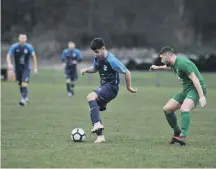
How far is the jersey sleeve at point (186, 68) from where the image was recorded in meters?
11.1

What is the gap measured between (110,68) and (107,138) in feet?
4.69

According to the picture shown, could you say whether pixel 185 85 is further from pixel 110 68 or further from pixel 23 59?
pixel 23 59

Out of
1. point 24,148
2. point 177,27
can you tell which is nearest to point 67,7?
point 177,27

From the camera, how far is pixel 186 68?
1113 centimetres

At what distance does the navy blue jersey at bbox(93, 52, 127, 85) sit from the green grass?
116 cm

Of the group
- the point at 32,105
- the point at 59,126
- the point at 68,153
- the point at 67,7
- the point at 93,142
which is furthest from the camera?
the point at 67,7

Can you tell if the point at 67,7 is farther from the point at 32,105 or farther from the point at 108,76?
the point at 108,76

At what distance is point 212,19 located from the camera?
219ft

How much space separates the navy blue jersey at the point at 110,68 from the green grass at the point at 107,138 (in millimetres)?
1157

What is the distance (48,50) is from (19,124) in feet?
159

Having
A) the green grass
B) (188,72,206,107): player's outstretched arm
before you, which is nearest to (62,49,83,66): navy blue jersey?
the green grass

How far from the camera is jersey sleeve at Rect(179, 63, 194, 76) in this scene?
36.5ft

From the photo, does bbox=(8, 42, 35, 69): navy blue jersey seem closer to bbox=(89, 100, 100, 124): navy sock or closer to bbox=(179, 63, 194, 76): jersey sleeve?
bbox=(89, 100, 100, 124): navy sock

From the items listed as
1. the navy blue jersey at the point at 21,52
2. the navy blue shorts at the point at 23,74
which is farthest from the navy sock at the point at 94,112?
the navy blue shorts at the point at 23,74
